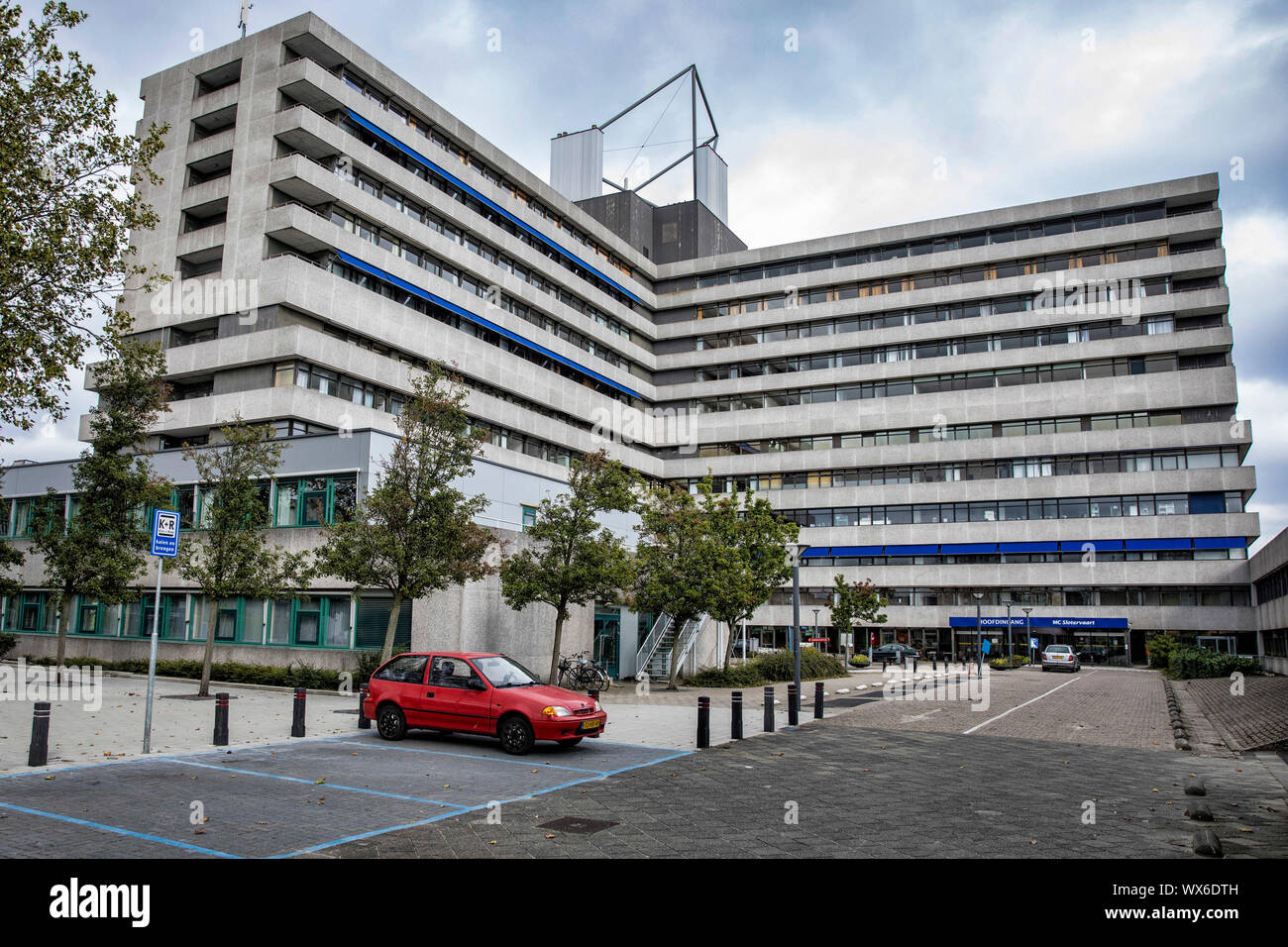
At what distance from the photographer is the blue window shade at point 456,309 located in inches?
1642

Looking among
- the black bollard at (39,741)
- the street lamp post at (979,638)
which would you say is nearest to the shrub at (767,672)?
the street lamp post at (979,638)

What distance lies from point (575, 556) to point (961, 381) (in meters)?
45.9

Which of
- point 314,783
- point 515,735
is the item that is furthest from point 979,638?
point 314,783

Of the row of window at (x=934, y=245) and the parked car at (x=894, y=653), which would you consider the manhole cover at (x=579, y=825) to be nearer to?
the parked car at (x=894, y=653)

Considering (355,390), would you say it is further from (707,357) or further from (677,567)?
(707,357)

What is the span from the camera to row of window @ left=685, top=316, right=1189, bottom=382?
59.1m

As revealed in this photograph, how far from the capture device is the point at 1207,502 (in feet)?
181

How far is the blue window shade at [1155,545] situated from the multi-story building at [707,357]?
17 cm

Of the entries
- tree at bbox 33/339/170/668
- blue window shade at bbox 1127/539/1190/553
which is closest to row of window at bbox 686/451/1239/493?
blue window shade at bbox 1127/539/1190/553

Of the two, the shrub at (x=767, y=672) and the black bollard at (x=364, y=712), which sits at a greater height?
the black bollard at (x=364, y=712)

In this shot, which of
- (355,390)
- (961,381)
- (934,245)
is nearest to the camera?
(355,390)

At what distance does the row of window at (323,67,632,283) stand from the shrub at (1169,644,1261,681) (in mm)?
44882

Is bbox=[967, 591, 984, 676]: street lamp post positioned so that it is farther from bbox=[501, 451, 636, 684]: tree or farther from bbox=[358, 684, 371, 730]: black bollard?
bbox=[358, 684, 371, 730]: black bollard
